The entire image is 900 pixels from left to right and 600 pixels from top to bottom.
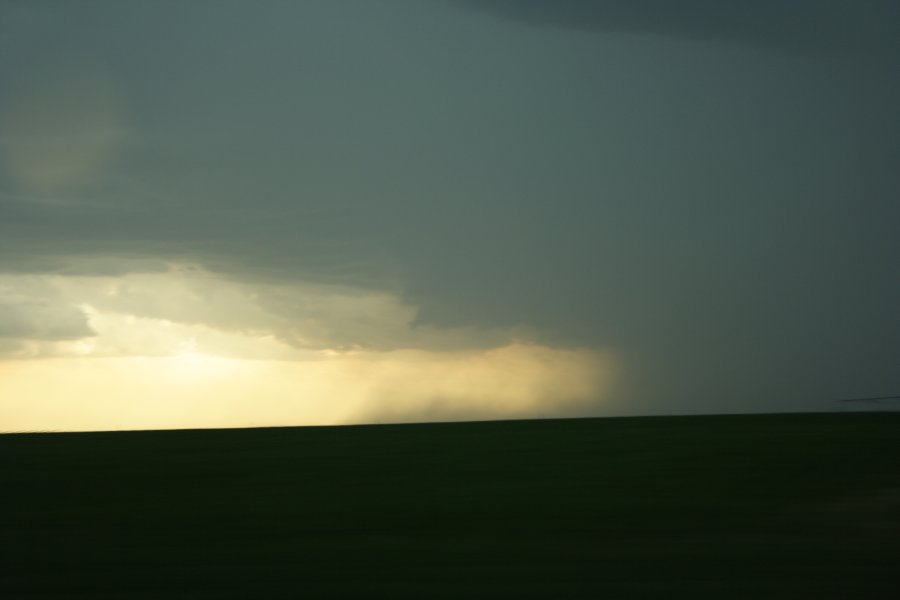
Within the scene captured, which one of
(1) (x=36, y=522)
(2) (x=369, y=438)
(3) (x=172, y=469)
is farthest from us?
(2) (x=369, y=438)

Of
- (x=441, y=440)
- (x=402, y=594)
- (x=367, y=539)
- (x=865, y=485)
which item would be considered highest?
(x=441, y=440)

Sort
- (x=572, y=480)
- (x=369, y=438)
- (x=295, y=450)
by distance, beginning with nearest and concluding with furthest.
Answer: (x=572, y=480) < (x=295, y=450) < (x=369, y=438)

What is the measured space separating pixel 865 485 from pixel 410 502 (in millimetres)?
4966

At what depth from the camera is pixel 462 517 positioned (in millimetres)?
9844

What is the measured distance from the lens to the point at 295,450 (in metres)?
14.2

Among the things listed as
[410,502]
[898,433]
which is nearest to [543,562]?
[410,502]

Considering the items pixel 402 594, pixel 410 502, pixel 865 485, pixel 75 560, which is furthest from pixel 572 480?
pixel 75 560

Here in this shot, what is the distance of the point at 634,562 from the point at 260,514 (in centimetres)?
394

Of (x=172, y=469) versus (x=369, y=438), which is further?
(x=369, y=438)

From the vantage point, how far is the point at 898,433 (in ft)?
48.1

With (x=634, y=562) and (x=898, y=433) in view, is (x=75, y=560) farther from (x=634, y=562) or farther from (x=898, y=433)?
(x=898, y=433)

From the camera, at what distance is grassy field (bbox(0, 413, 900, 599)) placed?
771 cm

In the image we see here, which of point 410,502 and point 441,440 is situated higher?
point 441,440

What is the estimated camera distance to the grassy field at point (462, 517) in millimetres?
7715
